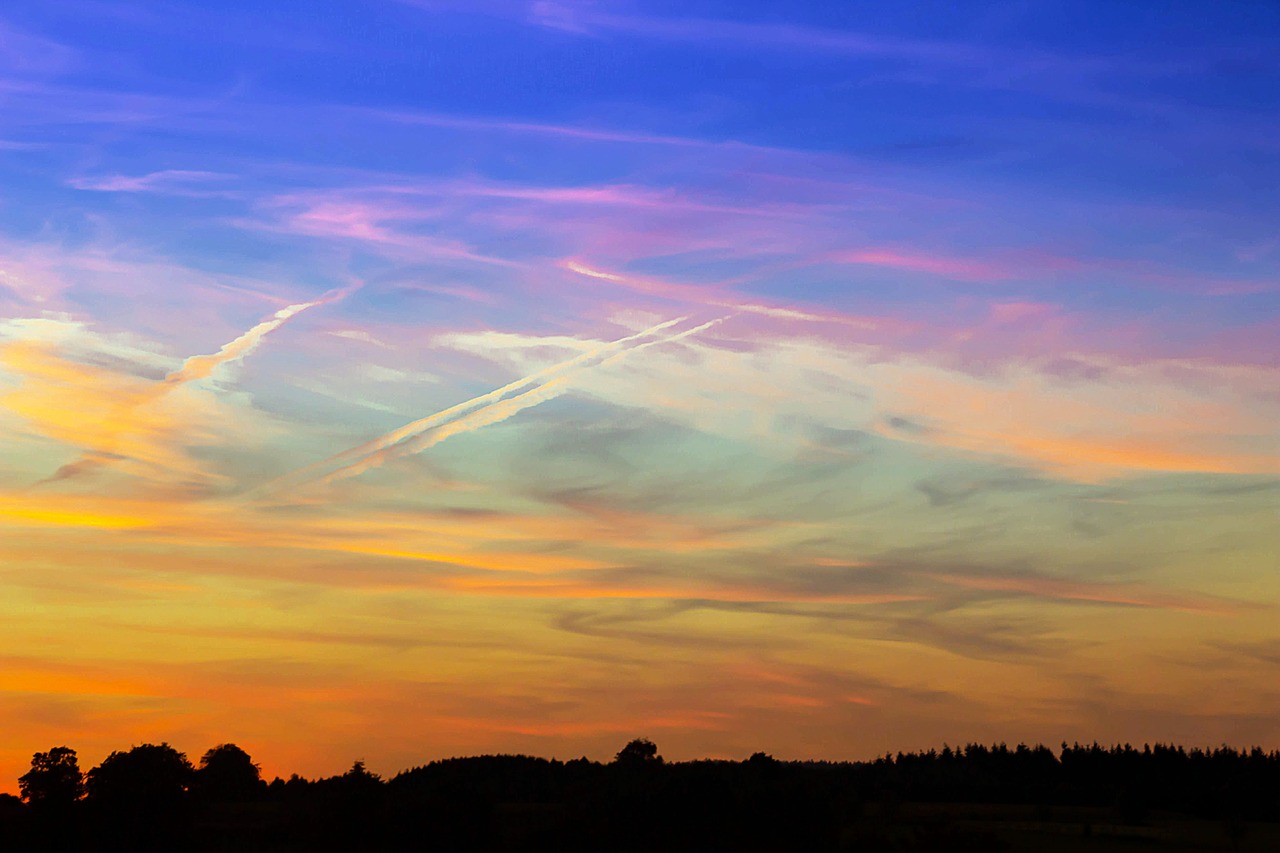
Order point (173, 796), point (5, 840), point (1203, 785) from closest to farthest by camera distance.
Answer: point (5, 840)
point (173, 796)
point (1203, 785)

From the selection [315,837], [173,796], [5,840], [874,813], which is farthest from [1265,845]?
[5,840]

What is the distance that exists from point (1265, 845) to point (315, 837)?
9901cm

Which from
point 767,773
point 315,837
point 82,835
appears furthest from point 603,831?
point 82,835

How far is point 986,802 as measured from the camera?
196m

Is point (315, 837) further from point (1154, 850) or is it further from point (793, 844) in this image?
point (1154, 850)

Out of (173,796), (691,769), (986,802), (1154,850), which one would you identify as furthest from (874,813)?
(173,796)

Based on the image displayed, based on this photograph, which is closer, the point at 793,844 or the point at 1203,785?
the point at 793,844

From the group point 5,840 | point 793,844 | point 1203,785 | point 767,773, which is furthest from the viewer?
point 1203,785

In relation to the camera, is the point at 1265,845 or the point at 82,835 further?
the point at 82,835

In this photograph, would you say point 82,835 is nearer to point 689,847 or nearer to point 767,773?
point 689,847

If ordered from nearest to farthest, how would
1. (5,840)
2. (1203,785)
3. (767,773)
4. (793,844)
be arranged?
(793,844), (5,840), (767,773), (1203,785)

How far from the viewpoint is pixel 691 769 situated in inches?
6196

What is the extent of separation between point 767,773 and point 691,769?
101ft

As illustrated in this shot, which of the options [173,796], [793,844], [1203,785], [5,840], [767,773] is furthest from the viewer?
[1203,785]
